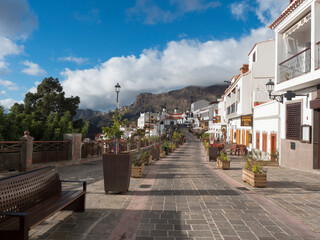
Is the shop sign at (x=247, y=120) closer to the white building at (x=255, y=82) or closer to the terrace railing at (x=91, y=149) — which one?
the white building at (x=255, y=82)

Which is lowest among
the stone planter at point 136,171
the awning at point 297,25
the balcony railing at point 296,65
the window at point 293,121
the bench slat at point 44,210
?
A: the stone planter at point 136,171

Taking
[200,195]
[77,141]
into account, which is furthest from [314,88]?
[77,141]

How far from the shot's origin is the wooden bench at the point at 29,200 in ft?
8.98

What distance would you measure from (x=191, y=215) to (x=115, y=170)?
2.43 m

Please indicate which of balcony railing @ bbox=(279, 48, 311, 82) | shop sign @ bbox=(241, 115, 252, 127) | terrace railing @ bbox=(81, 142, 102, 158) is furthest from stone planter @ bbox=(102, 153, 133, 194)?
shop sign @ bbox=(241, 115, 252, 127)

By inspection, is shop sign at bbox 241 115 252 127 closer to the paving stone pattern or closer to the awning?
the awning

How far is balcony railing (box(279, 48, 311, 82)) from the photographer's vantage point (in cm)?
1059

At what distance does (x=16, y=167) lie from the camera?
30.6ft

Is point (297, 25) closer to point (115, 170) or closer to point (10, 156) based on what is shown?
point (115, 170)

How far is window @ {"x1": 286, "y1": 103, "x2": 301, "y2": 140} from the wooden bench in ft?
37.7

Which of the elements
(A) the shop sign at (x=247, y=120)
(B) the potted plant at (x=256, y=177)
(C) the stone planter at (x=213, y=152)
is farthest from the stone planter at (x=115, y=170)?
(A) the shop sign at (x=247, y=120)

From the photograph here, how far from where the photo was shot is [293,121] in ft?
40.9

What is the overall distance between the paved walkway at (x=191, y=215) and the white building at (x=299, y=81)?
4660 millimetres

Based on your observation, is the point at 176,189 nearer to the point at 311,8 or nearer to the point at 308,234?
the point at 308,234
